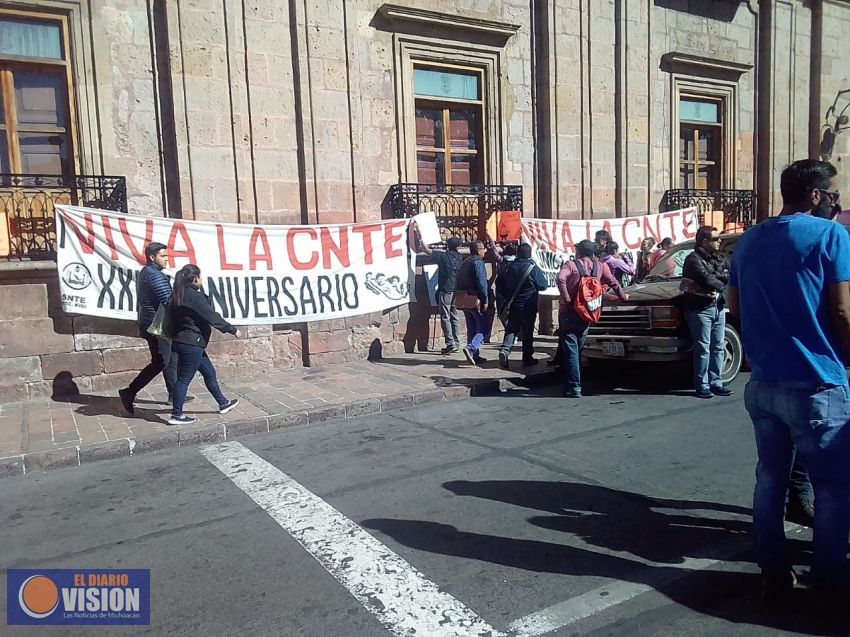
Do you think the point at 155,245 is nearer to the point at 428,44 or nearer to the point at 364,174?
the point at 364,174

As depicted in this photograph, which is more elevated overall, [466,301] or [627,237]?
[627,237]

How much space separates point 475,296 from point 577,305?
239cm

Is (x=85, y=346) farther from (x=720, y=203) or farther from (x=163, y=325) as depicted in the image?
(x=720, y=203)

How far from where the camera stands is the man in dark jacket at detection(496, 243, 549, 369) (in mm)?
9117

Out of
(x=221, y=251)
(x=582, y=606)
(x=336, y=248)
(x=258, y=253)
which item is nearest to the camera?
(x=582, y=606)

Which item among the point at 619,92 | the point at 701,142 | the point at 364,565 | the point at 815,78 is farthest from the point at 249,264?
the point at 815,78

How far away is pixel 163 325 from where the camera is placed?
6.86 meters

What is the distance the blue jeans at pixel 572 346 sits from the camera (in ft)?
25.7

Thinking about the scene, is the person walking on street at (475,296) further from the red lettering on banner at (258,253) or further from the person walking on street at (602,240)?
the red lettering on banner at (258,253)

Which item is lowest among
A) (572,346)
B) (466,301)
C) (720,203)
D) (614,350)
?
(614,350)

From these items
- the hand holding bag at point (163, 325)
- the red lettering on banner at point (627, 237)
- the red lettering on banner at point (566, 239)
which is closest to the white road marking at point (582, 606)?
the hand holding bag at point (163, 325)

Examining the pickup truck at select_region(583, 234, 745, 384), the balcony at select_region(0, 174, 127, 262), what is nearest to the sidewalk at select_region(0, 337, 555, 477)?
the pickup truck at select_region(583, 234, 745, 384)

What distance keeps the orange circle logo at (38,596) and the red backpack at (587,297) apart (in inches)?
232

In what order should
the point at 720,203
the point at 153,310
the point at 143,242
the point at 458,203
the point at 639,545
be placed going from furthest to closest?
the point at 720,203
the point at 458,203
the point at 143,242
the point at 153,310
the point at 639,545
